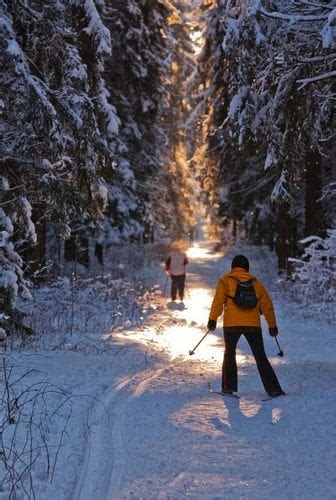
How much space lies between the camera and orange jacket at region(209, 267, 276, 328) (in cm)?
670

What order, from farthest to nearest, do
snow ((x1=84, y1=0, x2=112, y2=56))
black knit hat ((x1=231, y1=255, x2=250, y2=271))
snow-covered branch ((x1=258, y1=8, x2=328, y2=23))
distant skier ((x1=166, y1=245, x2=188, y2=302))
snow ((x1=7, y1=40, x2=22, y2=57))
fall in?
distant skier ((x1=166, y1=245, x2=188, y2=302))
snow ((x1=84, y1=0, x2=112, y2=56))
snow ((x1=7, y1=40, x2=22, y2=57))
snow-covered branch ((x1=258, y1=8, x2=328, y2=23))
black knit hat ((x1=231, y1=255, x2=250, y2=271))

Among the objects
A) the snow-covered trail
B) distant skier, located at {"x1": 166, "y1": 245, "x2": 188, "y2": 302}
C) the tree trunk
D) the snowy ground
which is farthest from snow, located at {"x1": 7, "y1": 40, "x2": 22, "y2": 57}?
distant skier, located at {"x1": 166, "y1": 245, "x2": 188, "y2": 302}

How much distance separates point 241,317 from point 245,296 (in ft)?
0.93

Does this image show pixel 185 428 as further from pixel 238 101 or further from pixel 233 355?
pixel 238 101

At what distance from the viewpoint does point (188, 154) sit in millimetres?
40938

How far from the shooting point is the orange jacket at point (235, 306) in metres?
6.70

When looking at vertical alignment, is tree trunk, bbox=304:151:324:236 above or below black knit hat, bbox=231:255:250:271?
above

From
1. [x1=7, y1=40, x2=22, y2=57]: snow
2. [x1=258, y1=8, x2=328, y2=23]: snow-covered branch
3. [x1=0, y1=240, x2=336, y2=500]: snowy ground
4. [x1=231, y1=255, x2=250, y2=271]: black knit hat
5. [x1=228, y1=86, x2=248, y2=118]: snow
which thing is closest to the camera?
[x1=0, y1=240, x2=336, y2=500]: snowy ground

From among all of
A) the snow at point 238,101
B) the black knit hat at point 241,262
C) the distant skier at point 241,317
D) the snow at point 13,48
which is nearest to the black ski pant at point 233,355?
the distant skier at point 241,317

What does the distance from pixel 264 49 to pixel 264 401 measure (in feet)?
17.7

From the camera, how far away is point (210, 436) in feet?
16.6

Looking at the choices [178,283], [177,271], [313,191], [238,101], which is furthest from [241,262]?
[178,283]

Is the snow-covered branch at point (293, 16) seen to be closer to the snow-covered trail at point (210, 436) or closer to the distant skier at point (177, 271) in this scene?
Answer: the snow-covered trail at point (210, 436)

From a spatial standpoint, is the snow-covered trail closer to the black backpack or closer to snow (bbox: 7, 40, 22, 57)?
the black backpack
